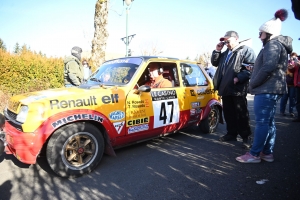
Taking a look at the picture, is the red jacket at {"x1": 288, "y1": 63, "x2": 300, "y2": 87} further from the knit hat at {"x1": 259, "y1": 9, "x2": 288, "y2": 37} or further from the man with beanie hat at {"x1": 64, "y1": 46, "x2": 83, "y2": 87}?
the man with beanie hat at {"x1": 64, "y1": 46, "x2": 83, "y2": 87}

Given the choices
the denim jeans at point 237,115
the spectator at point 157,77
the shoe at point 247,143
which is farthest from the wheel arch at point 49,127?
the shoe at point 247,143

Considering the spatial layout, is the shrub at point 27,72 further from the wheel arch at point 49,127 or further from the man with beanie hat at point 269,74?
the man with beanie hat at point 269,74

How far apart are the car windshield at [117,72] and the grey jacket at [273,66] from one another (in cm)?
199

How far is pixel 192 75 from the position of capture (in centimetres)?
449

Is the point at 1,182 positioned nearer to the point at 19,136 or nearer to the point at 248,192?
the point at 19,136

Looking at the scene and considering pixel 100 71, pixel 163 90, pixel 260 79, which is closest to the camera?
pixel 260 79

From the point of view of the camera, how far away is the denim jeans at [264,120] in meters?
3.00

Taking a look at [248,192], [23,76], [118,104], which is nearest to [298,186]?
[248,192]

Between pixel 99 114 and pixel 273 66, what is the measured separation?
2.63 metres

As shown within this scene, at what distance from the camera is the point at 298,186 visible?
2.49 m

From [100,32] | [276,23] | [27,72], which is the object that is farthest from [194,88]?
[27,72]

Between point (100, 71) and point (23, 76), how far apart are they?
20.9 feet

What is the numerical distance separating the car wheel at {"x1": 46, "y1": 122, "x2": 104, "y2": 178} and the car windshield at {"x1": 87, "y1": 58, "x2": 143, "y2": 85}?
104 centimetres

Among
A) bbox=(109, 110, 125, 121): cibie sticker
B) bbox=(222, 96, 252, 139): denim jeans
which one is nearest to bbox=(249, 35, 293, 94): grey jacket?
bbox=(222, 96, 252, 139): denim jeans
